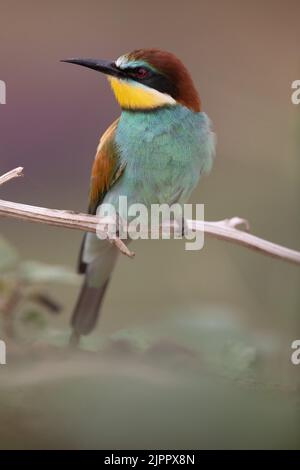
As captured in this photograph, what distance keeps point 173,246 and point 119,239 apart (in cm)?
51

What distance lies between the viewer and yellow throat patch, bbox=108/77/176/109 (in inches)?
54.4

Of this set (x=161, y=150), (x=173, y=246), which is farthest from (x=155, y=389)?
(x=161, y=150)

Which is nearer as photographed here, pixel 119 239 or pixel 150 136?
pixel 119 239

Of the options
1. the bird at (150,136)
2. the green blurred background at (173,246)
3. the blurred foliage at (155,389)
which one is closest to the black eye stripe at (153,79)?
the bird at (150,136)

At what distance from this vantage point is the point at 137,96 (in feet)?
4.58

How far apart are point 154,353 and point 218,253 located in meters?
0.35

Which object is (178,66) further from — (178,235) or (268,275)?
(268,275)

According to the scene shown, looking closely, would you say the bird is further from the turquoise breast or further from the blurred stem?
the blurred stem

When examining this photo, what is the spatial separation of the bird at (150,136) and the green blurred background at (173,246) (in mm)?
154

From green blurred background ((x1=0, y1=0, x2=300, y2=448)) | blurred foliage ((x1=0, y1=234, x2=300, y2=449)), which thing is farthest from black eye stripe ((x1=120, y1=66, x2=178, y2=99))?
blurred foliage ((x1=0, y1=234, x2=300, y2=449))

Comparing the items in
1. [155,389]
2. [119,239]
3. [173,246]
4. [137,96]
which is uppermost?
[137,96]

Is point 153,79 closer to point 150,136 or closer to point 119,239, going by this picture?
point 150,136

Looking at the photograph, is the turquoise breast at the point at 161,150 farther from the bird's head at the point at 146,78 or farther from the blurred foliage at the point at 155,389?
the blurred foliage at the point at 155,389

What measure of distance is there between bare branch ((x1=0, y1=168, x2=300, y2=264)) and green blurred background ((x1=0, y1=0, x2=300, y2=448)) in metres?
0.29
